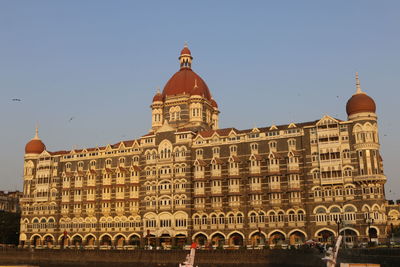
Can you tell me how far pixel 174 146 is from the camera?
313 feet

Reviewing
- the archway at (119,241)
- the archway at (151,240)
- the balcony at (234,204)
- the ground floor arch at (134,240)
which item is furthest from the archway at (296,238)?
the archway at (119,241)

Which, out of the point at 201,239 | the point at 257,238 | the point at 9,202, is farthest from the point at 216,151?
the point at 9,202

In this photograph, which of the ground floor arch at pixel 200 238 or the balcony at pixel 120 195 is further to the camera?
the balcony at pixel 120 195

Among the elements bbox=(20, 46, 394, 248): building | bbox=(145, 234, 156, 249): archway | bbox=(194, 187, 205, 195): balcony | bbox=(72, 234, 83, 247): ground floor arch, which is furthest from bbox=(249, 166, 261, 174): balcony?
bbox=(72, 234, 83, 247): ground floor arch

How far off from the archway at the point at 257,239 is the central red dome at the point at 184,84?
118 ft

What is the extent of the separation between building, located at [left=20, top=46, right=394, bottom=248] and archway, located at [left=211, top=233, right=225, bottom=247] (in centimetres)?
21

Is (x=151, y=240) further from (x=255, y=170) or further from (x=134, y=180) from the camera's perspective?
(x=255, y=170)

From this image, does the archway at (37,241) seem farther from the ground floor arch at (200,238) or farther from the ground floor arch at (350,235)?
the ground floor arch at (350,235)

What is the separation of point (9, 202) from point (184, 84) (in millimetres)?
83433

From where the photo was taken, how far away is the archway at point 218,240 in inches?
3511

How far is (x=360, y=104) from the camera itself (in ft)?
265

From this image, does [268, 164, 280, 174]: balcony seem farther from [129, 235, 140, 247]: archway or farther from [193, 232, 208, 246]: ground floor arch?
[129, 235, 140, 247]: archway

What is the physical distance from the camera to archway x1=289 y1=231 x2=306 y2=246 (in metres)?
82.5

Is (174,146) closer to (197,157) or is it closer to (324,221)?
(197,157)
